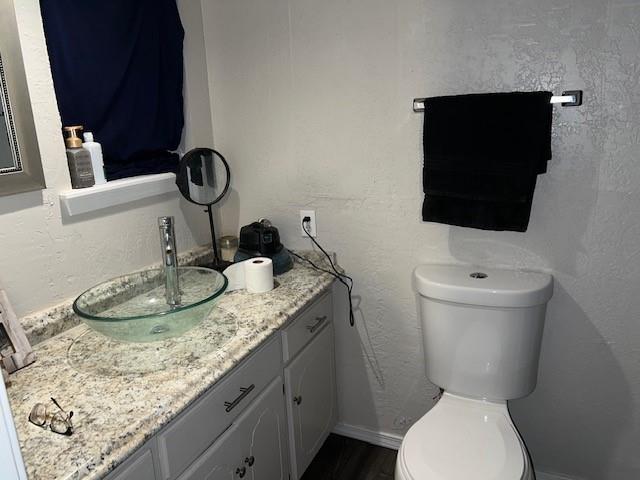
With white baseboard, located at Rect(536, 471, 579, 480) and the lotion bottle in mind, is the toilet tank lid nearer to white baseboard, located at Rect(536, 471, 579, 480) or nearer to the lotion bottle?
→ white baseboard, located at Rect(536, 471, 579, 480)

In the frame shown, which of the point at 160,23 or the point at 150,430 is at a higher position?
the point at 160,23

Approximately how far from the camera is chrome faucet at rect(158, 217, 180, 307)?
4.58 feet

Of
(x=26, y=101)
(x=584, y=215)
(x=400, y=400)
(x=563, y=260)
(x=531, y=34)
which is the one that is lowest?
(x=400, y=400)

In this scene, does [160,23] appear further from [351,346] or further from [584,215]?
[584,215]

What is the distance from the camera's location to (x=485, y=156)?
1.54m

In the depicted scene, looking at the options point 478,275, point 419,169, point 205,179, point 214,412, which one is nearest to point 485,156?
point 419,169

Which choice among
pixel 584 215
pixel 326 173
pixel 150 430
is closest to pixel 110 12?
pixel 326 173

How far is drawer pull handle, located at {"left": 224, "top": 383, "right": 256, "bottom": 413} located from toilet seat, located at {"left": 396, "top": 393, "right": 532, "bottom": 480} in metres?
0.46

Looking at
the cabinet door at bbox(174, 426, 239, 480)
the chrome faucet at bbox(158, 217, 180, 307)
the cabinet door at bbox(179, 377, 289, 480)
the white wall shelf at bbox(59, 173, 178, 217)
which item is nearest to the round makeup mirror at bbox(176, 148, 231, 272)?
the white wall shelf at bbox(59, 173, 178, 217)

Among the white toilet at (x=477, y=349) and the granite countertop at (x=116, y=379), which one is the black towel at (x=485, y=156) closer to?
the white toilet at (x=477, y=349)

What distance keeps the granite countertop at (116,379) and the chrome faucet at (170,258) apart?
0.14 m

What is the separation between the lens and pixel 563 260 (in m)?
1.60

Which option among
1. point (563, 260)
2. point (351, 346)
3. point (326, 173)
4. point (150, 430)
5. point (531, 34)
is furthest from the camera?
point (351, 346)

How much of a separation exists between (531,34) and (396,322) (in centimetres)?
110
